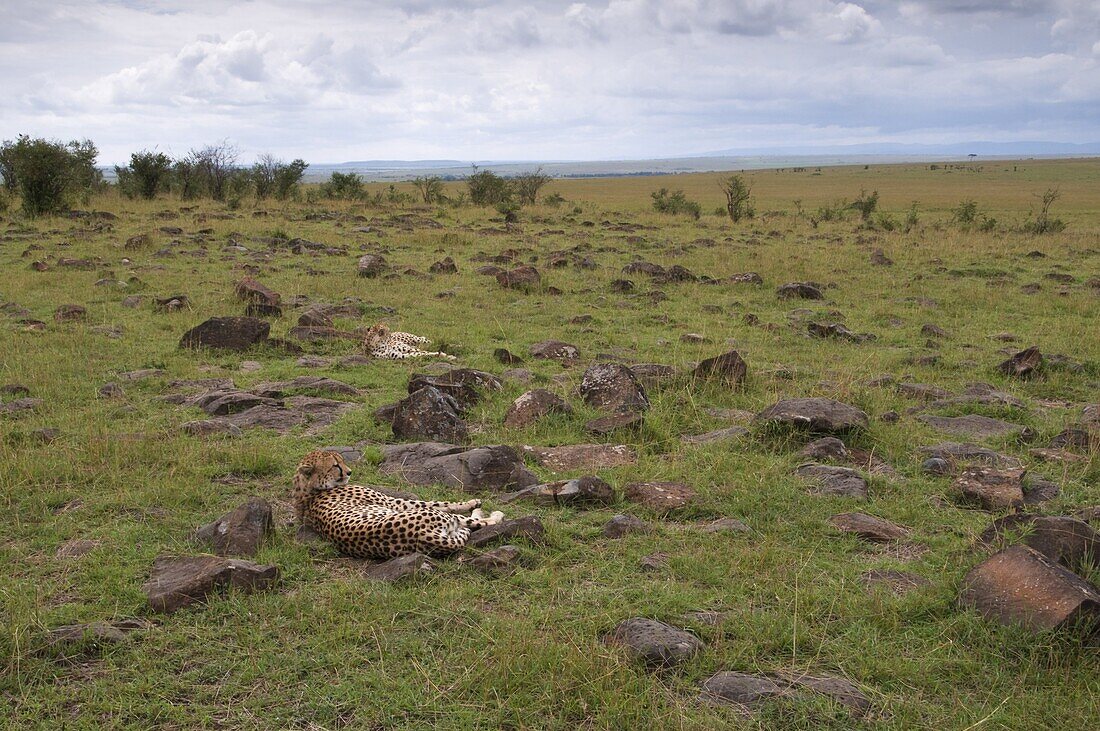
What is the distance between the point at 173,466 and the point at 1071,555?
6.47 meters

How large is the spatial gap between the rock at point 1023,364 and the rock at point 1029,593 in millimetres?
6495

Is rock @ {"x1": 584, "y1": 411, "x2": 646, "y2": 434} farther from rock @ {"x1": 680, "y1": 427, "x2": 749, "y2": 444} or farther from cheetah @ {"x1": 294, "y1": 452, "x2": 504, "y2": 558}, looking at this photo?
cheetah @ {"x1": 294, "y1": 452, "x2": 504, "y2": 558}

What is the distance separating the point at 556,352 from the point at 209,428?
16.4 ft

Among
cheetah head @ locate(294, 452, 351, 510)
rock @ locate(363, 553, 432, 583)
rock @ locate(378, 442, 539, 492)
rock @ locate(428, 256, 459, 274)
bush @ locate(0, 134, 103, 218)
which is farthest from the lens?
bush @ locate(0, 134, 103, 218)

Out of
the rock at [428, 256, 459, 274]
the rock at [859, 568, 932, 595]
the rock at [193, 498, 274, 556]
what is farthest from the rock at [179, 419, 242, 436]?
the rock at [428, 256, 459, 274]

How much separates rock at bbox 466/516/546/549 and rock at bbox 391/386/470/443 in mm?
2282

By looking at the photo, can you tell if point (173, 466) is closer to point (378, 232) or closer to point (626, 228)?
point (378, 232)

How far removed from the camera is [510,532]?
5730mm

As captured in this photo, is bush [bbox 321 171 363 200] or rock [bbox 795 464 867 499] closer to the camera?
rock [bbox 795 464 867 499]

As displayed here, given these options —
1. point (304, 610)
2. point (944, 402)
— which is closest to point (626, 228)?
point (944, 402)

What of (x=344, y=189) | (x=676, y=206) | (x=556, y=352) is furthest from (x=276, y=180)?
(x=556, y=352)

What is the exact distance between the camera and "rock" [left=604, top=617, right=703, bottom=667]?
4.31 meters

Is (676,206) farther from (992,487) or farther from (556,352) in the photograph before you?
(992,487)

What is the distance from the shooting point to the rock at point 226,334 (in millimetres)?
11703
